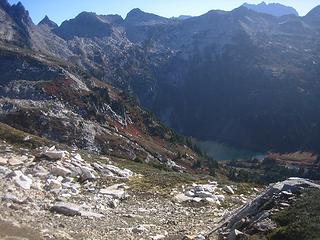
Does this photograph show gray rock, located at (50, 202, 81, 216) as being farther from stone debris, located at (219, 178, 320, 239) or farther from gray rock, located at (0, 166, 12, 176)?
stone debris, located at (219, 178, 320, 239)

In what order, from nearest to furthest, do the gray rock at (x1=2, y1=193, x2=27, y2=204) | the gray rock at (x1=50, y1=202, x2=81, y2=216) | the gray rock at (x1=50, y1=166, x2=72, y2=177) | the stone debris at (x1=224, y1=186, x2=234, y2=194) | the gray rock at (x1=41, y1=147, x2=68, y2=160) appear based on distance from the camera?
1. the gray rock at (x1=50, y1=202, x2=81, y2=216)
2. the gray rock at (x1=2, y1=193, x2=27, y2=204)
3. the gray rock at (x1=50, y1=166, x2=72, y2=177)
4. the stone debris at (x1=224, y1=186, x2=234, y2=194)
5. the gray rock at (x1=41, y1=147, x2=68, y2=160)

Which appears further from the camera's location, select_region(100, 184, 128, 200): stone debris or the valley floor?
select_region(100, 184, 128, 200): stone debris

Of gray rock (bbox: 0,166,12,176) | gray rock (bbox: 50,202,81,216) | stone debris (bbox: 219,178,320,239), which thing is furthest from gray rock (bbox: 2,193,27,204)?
stone debris (bbox: 219,178,320,239)

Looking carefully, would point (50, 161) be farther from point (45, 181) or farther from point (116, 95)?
point (116, 95)

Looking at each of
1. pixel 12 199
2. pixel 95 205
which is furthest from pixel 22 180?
pixel 95 205

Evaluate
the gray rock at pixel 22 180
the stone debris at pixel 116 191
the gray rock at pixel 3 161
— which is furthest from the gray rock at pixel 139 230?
the gray rock at pixel 3 161

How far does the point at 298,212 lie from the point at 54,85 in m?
110

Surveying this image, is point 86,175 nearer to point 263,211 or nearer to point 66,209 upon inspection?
point 66,209

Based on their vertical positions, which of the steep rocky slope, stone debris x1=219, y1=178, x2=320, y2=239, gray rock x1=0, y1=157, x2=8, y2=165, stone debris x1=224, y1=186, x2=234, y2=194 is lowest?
the steep rocky slope

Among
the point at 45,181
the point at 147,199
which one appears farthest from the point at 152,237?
the point at 45,181

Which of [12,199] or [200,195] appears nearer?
[12,199]

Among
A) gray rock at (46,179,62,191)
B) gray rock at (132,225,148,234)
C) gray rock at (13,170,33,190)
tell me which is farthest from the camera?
gray rock at (46,179,62,191)

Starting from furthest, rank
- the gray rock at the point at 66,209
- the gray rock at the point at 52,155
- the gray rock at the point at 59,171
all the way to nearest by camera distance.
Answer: the gray rock at the point at 52,155, the gray rock at the point at 59,171, the gray rock at the point at 66,209

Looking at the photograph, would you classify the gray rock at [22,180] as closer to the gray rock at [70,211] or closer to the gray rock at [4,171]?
the gray rock at [4,171]
